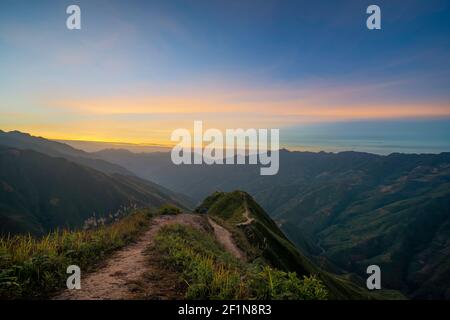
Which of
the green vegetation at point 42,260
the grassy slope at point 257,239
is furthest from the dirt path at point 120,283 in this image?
the grassy slope at point 257,239

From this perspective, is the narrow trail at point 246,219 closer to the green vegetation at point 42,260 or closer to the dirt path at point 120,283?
the green vegetation at point 42,260

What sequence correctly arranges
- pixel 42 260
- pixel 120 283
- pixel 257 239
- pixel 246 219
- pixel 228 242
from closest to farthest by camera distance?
pixel 42 260 → pixel 120 283 → pixel 228 242 → pixel 257 239 → pixel 246 219

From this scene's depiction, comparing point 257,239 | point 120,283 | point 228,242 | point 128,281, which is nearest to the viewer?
point 120,283

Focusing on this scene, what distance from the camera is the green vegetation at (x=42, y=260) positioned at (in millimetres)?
9271

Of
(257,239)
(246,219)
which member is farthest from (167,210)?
(246,219)

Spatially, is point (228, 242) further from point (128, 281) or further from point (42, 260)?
point (42, 260)

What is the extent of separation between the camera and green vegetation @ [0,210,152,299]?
927cm

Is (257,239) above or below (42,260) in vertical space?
below

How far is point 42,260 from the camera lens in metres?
10.7

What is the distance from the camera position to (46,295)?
9.55 metres
